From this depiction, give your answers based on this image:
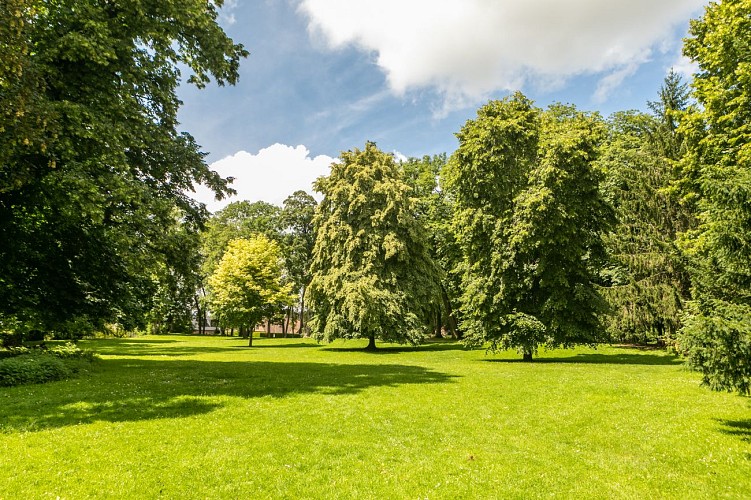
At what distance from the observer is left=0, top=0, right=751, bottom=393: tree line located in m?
11.6

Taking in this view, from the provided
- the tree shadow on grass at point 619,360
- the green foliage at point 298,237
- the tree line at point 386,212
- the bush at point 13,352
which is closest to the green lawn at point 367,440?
the tree line at point 386,212

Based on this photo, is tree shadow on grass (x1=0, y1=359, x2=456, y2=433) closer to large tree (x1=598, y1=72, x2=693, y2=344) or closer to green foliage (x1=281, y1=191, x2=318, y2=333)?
large tree (x1=598, y1=72, x2=693, y2=344)

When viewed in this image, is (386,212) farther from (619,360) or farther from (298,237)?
(298,237)

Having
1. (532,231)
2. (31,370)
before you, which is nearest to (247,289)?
(31,370)

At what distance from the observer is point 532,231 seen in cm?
2373

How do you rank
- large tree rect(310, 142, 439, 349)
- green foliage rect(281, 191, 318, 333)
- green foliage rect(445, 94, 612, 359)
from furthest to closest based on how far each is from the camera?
1. green foliage rect(281, 191, 318, 333)
2. large tree rect(310, 142, 439, 349)
3. green foliage rect(445, 94, 612, 359)

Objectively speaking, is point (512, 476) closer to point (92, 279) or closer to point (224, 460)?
point (224, 460)

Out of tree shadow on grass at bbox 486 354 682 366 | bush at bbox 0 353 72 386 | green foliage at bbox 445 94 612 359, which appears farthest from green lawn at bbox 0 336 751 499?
tree shadow on grass at bbox 486 354 682 366

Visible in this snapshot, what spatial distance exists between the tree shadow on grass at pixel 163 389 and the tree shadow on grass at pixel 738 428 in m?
9.29

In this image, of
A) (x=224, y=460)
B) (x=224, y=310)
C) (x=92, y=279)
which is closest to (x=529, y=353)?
(x=224, y=460)

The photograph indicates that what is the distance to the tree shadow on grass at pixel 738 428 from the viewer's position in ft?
32.1

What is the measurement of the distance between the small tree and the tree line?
214 millimetres

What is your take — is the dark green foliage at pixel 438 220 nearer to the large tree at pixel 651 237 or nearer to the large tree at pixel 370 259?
the large tree at pixel 370 259

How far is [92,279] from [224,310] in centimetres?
2744
